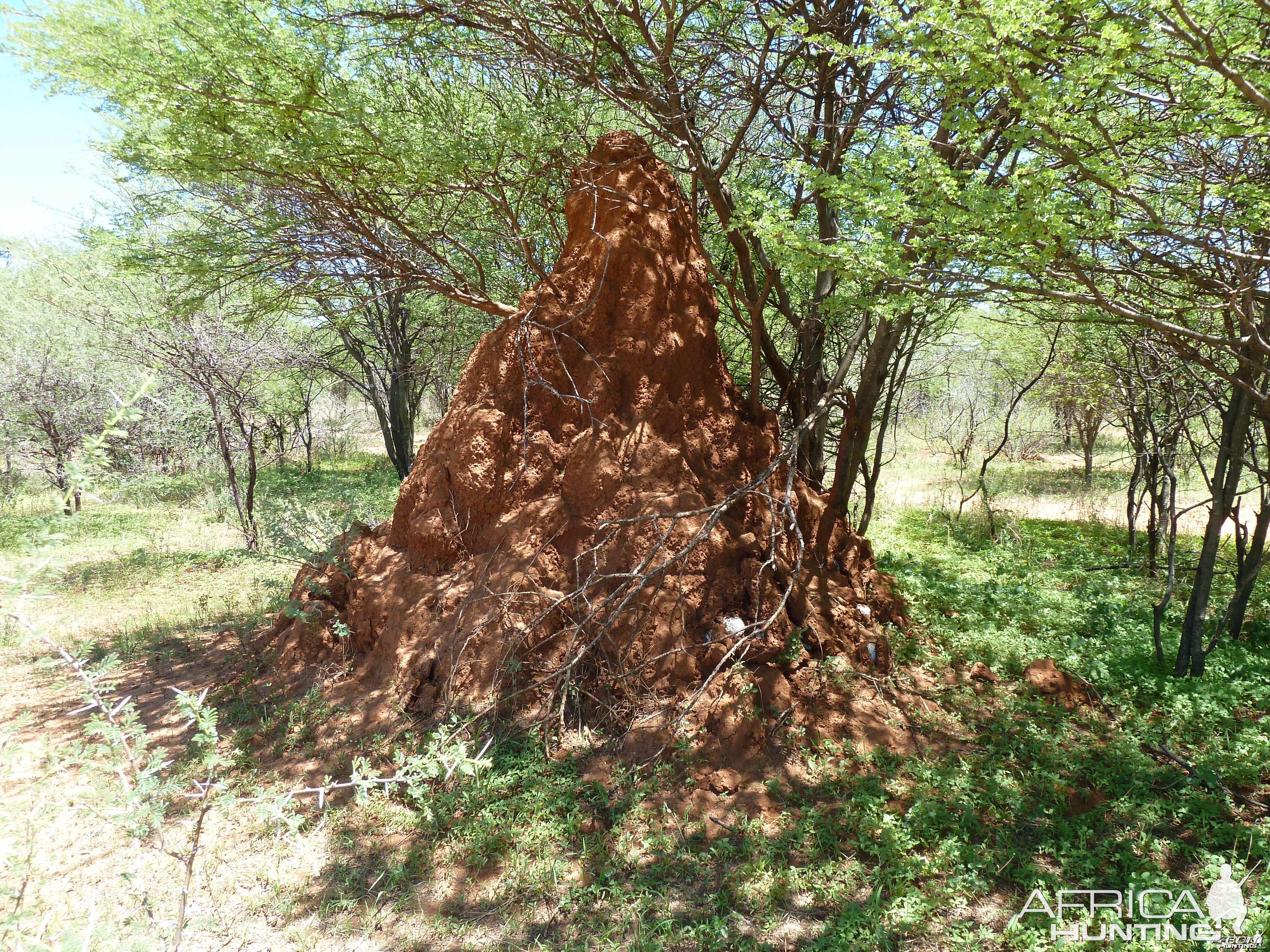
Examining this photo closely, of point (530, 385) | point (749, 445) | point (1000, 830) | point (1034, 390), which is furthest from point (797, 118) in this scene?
point (1034, 390)

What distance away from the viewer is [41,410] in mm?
10883

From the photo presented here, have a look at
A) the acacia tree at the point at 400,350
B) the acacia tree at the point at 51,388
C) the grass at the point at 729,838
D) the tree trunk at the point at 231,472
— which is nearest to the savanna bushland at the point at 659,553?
the grass at the point at 729,838

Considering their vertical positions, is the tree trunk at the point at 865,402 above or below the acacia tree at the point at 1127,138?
below

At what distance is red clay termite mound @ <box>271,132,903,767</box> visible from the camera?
3.76 meters

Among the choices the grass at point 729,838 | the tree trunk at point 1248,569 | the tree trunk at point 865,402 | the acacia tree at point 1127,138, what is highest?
the acacia tree at point 1127,138

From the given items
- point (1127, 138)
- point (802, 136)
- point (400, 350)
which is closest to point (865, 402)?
point (1127, 138)

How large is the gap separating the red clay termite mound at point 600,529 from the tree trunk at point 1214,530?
199cm

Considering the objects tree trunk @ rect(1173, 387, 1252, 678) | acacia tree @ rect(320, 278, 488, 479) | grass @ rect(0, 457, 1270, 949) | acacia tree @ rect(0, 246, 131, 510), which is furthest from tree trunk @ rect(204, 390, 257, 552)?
tree trunk @ rect(1173, 387, 1252, 678)

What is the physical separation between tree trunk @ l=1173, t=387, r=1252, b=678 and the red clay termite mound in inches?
78.5

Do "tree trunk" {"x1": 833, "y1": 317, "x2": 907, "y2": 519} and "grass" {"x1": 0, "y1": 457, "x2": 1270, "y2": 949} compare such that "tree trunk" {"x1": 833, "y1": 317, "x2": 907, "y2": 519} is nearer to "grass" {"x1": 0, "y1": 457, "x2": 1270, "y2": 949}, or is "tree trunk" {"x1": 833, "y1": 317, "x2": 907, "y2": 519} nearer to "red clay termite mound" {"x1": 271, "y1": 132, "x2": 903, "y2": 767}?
"red clay termite mound" {"x1": 271, "y1": 132, "x2": 903, "y2": 767}

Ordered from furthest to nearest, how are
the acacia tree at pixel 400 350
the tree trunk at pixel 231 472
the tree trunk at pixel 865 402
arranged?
the acacia tree at pixel 400 350, the tree trunk at pixel 231 472, the tree trunk at pixel 865 402

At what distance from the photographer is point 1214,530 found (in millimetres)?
4395

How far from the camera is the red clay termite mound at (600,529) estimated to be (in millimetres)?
3764

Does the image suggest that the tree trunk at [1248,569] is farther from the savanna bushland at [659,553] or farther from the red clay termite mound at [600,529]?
the red clay termite mound at [600,529]
